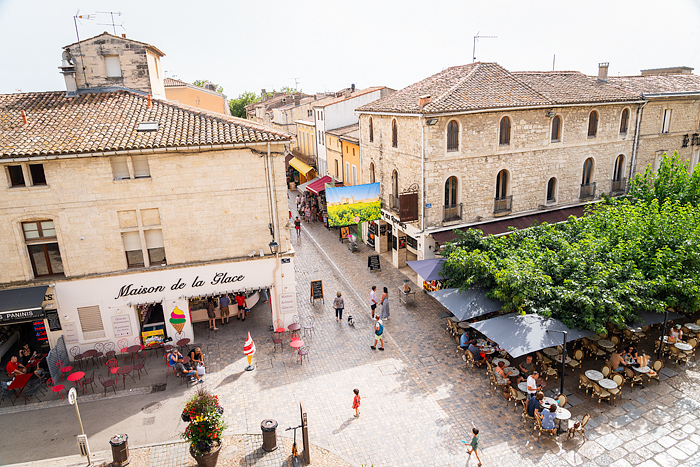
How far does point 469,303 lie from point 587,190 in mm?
13167

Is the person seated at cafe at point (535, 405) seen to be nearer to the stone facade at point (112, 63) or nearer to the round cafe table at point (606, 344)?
the round cafe table at point (606, 344)

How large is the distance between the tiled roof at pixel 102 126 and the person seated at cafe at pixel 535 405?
11.0m

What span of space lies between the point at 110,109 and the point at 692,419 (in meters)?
20.8

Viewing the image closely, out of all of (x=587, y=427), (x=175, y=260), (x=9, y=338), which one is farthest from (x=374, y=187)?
(x=9, y=338)

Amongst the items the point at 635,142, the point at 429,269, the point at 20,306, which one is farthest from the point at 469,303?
the point at 635,142

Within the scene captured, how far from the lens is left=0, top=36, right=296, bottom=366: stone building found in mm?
14383

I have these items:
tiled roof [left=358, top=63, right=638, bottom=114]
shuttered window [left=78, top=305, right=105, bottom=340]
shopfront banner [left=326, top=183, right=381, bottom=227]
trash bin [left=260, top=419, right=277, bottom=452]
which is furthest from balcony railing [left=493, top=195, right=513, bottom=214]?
shuttered window [left=78, top=305, right=105, bottom=340]

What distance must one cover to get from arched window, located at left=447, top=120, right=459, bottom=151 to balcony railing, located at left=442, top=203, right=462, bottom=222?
2.56 m

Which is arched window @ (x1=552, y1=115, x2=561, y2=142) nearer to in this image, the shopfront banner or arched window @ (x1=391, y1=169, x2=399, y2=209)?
arched window @ (x1=391, y1=169, x2=399, y2=209)

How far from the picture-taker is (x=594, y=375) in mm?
12891

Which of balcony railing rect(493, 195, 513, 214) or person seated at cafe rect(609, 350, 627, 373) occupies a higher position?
balcony railing rect(493, 195, 513, 214)

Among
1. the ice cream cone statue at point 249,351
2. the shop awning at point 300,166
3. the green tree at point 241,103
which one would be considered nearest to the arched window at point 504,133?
the ice cream cone statue at point 249,351

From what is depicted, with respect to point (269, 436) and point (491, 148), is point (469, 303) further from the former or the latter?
point (491, 148)

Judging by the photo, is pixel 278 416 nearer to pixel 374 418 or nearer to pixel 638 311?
pixel 374 418
